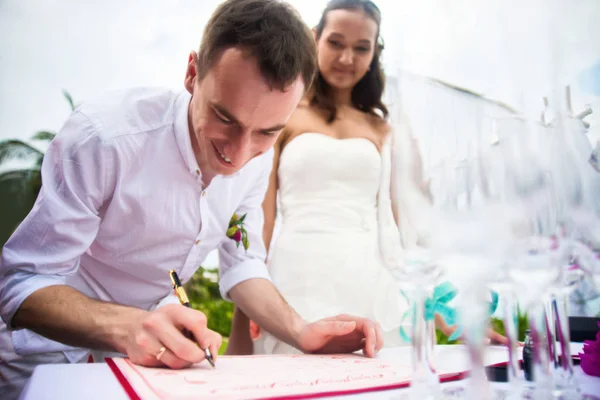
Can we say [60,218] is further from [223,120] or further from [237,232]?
[237,232]

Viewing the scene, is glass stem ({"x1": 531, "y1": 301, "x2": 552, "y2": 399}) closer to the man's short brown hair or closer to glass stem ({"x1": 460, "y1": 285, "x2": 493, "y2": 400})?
glass stem ({"x1": 460, "y1": 285, "x2": 493, "y2": 400})

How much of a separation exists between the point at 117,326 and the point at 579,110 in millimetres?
615

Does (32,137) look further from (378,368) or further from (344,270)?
(378,368)

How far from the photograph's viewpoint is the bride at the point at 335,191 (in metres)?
1.48

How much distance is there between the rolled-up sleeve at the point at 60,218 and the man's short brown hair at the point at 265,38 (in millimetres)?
265

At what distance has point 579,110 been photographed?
47 cm

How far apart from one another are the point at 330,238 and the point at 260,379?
1013mm

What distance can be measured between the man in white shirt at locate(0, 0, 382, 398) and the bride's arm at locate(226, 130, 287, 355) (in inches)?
10.4

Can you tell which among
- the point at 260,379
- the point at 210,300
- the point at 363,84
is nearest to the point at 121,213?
the point at 260,379

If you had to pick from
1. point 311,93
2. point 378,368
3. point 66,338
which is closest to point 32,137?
point 311,93

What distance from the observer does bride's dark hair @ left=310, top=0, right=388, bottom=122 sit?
1.67 metres

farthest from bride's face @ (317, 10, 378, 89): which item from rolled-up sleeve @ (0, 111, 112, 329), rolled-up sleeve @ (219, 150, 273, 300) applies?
rolled-up sleeve @ (0, 111, 112, 329)

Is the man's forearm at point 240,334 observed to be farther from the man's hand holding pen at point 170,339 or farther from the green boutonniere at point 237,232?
the man's hand holding pen at point 170,339

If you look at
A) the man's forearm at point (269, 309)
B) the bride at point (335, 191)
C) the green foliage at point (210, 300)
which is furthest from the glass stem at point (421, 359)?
the green foliage at point (210, 300)
